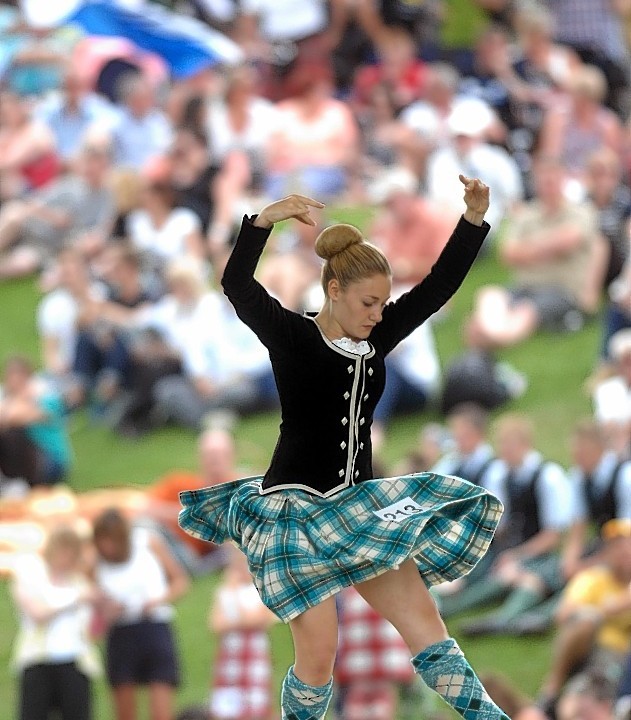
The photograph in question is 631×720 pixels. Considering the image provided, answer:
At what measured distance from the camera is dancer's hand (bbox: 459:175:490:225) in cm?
409

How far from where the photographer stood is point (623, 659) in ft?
25.5

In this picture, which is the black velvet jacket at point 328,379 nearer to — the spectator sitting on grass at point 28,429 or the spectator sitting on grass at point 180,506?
the spectator sitting on grass at point 180,506

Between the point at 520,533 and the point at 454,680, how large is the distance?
4.78 meters

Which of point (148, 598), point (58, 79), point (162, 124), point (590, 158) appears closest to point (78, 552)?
point (148, 598)

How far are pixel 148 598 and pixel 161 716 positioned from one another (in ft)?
1.88

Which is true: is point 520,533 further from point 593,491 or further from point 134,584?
point 134,584

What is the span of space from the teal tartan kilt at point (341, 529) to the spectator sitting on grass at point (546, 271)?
661 cm

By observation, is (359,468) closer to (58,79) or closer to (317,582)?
(317,582)

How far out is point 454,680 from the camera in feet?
13.3

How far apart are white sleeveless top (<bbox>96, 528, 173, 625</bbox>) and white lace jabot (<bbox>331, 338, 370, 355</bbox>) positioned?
13.6 ft

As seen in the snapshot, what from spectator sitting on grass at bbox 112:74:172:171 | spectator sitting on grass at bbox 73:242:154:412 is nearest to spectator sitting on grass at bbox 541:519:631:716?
spectator sitting on grass at bbox 73:242:154:412

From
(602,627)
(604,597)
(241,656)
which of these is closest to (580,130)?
(604,597)

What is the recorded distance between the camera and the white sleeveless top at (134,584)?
26.2 ft

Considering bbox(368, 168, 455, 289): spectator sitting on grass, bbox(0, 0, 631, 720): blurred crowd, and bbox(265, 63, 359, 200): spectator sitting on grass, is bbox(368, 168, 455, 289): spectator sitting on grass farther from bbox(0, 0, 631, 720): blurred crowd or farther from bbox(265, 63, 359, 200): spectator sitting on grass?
bbox(265, 63, 359, 200): spectator sitting on grass
